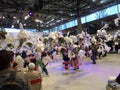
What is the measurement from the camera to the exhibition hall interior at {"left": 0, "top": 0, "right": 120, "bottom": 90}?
370 cm

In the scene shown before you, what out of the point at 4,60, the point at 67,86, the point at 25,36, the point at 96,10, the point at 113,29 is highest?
the point at 96,10

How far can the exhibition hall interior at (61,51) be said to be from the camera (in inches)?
146

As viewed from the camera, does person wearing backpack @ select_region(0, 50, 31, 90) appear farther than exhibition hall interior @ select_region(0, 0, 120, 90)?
No

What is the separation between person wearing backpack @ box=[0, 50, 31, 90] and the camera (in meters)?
1.53

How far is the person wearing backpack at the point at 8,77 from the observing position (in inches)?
60.2

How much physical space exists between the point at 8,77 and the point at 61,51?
4.07m

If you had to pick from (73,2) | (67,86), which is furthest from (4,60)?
(73,2)

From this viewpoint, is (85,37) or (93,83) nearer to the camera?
(93,83)

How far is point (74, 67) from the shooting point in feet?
36.1

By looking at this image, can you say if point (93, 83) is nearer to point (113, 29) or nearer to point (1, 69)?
point (1, 69)

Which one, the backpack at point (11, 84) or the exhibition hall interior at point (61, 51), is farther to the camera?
the exhibition hall interior at point (61, 51)

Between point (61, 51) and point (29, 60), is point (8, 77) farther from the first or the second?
point (29, 60)

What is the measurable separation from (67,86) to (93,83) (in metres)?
0.93

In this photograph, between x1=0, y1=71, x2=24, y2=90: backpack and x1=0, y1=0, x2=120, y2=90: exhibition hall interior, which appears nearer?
x1=0, y1=71, x2=24, y2=90: backpack
